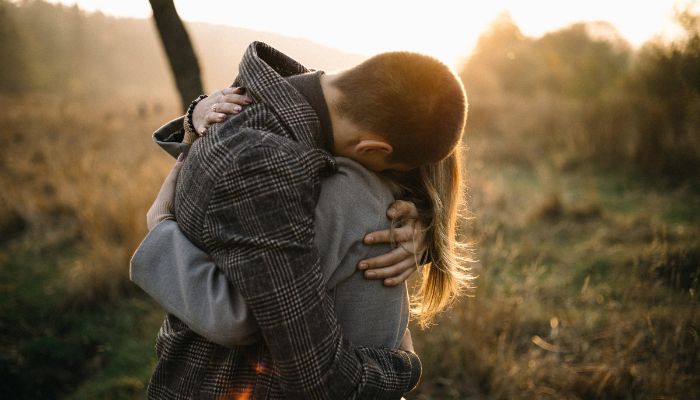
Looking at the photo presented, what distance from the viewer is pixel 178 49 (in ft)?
7.82

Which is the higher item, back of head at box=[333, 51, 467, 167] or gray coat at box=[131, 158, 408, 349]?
back of head at box=[333, 51, 467, 167]

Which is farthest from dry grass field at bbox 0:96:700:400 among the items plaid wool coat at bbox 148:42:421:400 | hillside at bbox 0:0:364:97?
hillside at bbox 0:0:364:97

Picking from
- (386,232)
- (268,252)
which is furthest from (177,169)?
(386,232)

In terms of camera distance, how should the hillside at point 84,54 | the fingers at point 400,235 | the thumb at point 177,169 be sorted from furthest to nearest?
the hillside at point 84,54 → the thumb at point 177,169 → the fingers at point 400,235

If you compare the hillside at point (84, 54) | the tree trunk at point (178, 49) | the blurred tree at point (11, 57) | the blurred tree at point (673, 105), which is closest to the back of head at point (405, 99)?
the tree trunk at point (178, 49)

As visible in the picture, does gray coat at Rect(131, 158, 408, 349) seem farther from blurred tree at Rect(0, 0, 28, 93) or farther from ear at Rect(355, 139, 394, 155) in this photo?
blurred tree at Rect(0, 0, 28, 93)

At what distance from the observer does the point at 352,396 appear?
3.43 ft

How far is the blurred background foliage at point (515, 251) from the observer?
264 centimetres

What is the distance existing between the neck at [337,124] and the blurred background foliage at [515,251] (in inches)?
41.8

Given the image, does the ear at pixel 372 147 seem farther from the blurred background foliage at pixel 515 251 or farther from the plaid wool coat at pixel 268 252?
the blurred background foliage at pixel 515 251

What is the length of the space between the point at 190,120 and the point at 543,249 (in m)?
4.73

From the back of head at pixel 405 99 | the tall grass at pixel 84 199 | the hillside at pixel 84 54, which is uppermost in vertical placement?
the back of head at pixel 405 99

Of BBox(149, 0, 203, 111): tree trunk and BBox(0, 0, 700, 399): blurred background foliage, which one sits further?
BBox(0, 0, 700, 399): blurred background foliage

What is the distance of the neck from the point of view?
1161 millimetres
